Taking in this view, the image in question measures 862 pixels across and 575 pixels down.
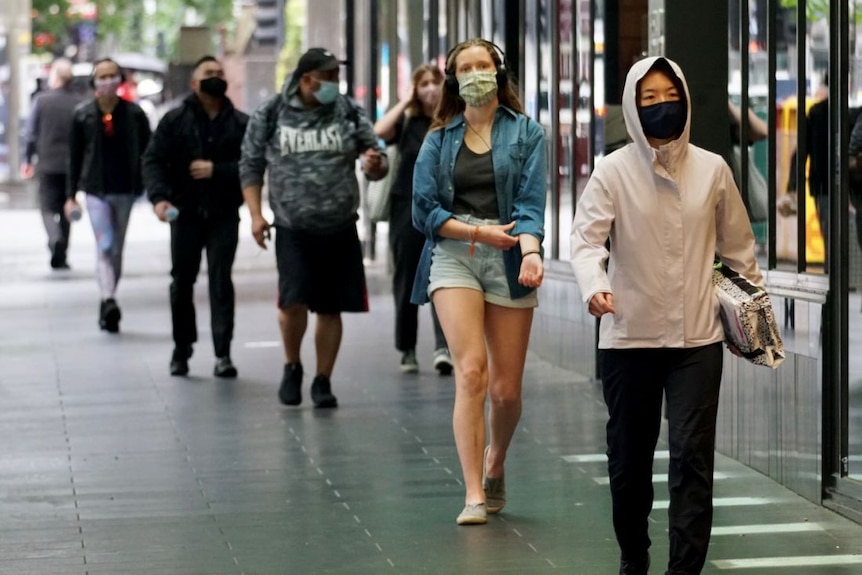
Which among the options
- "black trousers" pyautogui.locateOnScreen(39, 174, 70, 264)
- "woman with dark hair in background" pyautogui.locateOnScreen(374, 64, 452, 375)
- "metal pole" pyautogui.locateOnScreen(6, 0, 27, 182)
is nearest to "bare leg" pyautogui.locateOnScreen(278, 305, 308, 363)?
"woman with dark hair in background" pyautogui.locateOnScreen(374, 64, 452, 375)

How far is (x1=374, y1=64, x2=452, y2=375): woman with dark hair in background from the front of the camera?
11289mm

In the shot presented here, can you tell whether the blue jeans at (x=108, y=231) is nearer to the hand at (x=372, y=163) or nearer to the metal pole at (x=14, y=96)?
the hand at (x=372, y=163)

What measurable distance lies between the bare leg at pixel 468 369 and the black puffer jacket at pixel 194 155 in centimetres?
463

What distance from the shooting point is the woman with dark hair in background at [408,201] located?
11.3 meters

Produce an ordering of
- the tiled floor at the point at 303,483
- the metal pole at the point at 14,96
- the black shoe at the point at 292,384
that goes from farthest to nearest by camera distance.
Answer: the metal pole at the point at 14,96 → the black shoe at the point at 292,384 → the tiled floor at the point at 303,483

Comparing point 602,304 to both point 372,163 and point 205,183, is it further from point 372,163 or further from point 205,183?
point 205,183

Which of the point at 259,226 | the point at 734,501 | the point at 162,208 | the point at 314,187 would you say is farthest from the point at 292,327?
the point at 734,501

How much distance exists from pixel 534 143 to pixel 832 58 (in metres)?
1.23

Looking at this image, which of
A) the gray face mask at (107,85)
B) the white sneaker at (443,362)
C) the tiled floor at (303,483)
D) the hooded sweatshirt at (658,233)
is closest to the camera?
the hooded sweatshirt at (658,233)

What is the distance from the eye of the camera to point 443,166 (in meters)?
7.37

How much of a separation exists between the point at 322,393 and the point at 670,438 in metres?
4.74

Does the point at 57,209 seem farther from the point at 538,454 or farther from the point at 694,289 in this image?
the point at 694,289

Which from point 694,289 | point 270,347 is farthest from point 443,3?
point 694,289

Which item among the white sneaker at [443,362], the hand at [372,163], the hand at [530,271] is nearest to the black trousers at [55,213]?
the white sneaker at [443,362]
